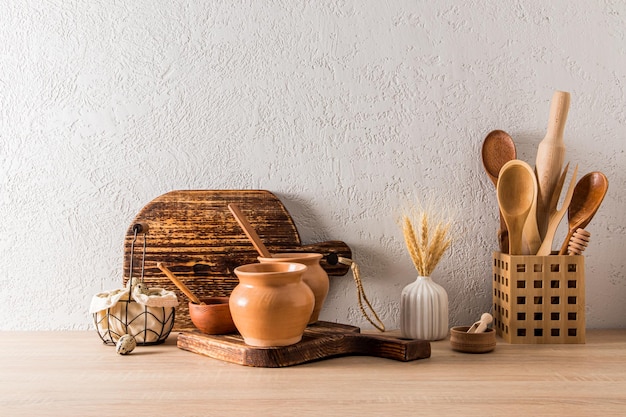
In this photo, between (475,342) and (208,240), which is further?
(208,240)

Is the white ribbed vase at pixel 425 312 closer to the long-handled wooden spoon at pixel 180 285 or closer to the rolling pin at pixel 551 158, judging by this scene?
the rolling pin at pixel 551 158

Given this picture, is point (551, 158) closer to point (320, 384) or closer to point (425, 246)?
point (425, 246)

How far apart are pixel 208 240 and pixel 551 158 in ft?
2.27

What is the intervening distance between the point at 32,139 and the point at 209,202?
15.5 inches

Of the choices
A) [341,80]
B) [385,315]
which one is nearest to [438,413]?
[385,315]

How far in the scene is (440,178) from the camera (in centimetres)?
126

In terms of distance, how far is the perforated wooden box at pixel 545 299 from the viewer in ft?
3.64

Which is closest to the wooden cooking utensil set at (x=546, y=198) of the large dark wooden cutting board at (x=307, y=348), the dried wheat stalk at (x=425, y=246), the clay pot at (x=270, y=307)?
the dried wheat stalk at (x=425, y=246)

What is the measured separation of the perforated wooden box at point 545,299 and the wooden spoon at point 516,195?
50 mm

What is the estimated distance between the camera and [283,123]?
4.14 ft

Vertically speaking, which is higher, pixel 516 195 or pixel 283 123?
pixel 283 123

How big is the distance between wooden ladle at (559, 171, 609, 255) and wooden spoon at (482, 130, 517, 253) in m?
0.14

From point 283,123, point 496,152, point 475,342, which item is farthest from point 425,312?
point 283,123

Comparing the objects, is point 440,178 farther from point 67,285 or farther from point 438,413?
point 67,285
